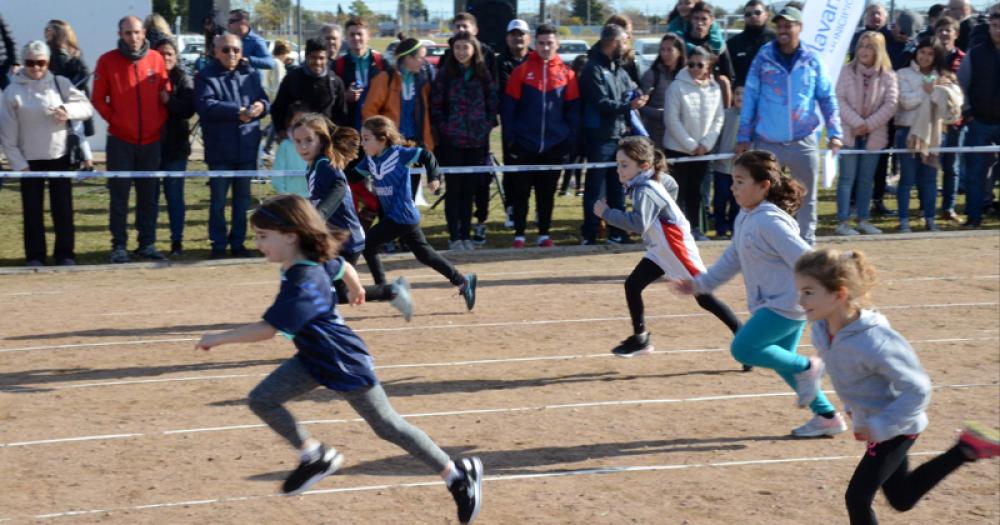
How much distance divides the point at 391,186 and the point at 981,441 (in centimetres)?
587

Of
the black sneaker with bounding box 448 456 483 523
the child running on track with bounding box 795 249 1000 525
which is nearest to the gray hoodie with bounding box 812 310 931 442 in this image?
the child running on track with bounding box 795 249 1000 525

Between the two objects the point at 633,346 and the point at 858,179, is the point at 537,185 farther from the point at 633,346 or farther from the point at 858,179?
the point at 633,346

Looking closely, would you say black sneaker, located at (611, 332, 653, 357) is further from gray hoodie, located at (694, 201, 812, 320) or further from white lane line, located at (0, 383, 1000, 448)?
gray hoodie, located at (694, 201, 812, 320)

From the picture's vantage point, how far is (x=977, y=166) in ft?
51.3

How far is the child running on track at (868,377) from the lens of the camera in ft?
17.8

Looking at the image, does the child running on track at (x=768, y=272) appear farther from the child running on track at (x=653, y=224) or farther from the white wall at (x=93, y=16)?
the white wall at (x=93, y=16)

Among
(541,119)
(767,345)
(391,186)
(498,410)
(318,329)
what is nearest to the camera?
(318,329)

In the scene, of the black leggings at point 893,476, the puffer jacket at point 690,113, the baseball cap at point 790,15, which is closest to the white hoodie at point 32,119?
the puffer jacket at point 690,113

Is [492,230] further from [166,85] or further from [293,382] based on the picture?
[293,382]

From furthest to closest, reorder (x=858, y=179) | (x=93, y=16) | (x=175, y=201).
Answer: (x=93, y=16) < (x=858, y=179) < (x=175, y=201)

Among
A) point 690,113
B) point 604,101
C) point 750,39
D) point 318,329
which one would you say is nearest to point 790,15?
point 690,113

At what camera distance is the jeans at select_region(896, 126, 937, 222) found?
15406 millimetres

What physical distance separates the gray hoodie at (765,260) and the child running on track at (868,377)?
151 cm

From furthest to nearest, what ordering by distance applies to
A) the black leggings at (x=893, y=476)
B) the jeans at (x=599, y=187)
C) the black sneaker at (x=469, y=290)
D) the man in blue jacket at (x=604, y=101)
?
the jeans at (x=599, y=187), the man in blue jacket at (x=604, y=101), the black sneaker at (x=469, y=290), the black leggings at (x=893, y=476)
